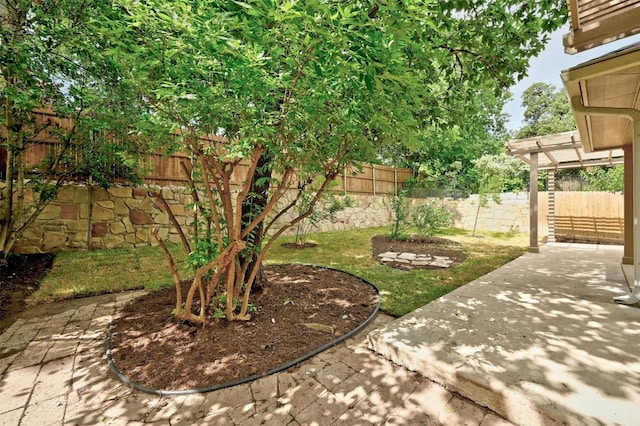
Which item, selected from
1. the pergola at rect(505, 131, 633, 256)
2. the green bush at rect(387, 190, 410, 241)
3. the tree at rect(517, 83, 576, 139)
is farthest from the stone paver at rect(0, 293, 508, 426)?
the tree at rect(517, 83, 576, 139)

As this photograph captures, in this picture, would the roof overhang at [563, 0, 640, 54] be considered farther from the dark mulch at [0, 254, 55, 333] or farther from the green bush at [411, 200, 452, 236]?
the dark mulch at [0, 254, 55, 333]

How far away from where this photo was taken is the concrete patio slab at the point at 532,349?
136 cm

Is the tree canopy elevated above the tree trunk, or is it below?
above

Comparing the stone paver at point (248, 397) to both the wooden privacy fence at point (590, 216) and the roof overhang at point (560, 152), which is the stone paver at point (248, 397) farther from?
the wooden privacy fence at point (590, 216)

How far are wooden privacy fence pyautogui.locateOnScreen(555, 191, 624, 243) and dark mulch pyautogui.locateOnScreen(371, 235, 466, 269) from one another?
3.54m

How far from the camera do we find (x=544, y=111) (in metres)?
21.9

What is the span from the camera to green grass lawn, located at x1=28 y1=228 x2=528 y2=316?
326 cm

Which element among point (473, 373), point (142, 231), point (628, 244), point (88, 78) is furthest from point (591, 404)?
point (142, 231)

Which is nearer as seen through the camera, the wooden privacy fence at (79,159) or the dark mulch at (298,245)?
the wooden privacy fence at (79,159)

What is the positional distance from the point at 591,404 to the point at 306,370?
5.09 feet

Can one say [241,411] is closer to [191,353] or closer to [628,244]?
[191,353]

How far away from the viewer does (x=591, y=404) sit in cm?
133

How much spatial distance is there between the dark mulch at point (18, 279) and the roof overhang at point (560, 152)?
310 inches

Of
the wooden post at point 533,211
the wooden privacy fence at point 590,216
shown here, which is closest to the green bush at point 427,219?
the wooden post at point 533,211
